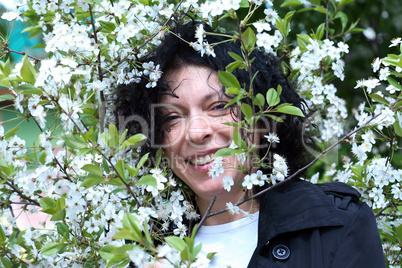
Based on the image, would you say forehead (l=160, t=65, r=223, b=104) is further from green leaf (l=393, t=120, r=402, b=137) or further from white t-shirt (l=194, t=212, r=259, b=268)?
green leaf (l=393, t=120, r=402, b=137)

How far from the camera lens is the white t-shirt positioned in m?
1.51

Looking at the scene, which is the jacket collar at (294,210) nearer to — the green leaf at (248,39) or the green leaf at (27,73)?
the green leaf at (248,39)

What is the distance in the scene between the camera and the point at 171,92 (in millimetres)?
1578

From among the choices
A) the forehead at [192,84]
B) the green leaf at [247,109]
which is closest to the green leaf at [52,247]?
the forehead at [192,84]

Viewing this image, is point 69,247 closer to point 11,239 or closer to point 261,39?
point 11,239

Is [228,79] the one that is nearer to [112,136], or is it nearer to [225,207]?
[112,136]

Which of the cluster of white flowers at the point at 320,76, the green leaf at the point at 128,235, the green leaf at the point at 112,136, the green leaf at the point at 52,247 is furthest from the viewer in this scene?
the cluster of white flowers at the point at 320,76

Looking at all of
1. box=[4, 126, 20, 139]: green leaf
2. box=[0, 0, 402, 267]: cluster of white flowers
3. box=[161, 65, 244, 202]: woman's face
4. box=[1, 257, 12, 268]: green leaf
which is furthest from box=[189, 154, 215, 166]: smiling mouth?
box=[1, 257, 12, 268]: green leaf

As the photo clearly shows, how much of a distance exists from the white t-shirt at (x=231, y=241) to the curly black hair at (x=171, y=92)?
0.31 meters

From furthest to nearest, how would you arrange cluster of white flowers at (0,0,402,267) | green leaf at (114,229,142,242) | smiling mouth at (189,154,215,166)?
smiling mouth at (189,154,215,166) < cluster of white flowers at (0,0,402,267) < green leaf at (114,229,142,242)

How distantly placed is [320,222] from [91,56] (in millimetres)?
900

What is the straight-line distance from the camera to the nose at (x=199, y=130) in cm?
146

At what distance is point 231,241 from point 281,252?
202 millimetres

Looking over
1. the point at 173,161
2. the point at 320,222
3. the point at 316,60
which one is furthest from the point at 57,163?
the point at 316,60
